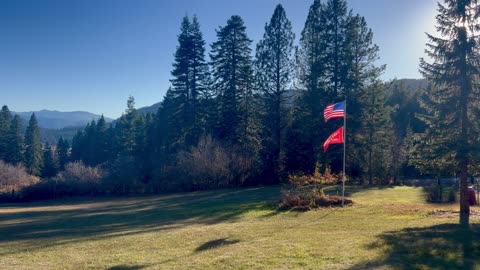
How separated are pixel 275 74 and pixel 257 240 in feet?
81.0

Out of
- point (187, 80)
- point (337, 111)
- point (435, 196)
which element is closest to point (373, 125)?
point (435, 196)

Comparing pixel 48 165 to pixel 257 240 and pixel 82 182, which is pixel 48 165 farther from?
pixel 257 240

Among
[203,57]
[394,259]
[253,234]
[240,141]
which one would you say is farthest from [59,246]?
[203,57]

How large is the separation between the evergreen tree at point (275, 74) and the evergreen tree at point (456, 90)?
20387mm

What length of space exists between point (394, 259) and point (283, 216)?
7.34 meters

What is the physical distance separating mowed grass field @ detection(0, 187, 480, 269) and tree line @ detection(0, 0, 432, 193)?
13.1m

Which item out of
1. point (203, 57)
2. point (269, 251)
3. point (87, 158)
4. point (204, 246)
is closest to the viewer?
point (269, 251)

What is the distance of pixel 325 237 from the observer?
10.3m

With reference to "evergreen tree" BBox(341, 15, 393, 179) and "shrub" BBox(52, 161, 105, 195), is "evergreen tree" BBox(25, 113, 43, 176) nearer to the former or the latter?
"shrub" BBox(52, 161, 105, 195)

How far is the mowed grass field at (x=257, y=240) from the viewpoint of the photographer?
7996mm

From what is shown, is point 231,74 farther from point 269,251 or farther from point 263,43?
point 269,251

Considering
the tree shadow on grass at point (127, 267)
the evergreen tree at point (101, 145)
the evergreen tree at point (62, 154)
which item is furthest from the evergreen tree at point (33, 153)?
the tree shadow on grass at point (127, 267)

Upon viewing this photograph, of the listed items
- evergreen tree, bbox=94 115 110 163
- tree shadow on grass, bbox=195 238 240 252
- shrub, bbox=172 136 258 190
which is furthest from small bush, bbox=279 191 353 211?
evergreen tree, bbox=94 115 110 163

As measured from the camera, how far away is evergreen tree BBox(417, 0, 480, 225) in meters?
12.4
